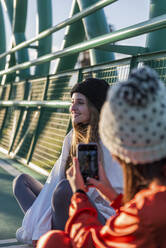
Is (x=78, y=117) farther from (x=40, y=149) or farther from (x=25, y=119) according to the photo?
(x=25, y=119)

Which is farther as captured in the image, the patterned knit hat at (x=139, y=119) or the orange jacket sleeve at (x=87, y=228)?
the orange jacket sleeve at (x=87, y=228)

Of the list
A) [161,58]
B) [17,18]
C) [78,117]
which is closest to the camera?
[78,117]

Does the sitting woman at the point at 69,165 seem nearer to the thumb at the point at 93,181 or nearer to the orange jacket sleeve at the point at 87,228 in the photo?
the thumb at the point at 93,181

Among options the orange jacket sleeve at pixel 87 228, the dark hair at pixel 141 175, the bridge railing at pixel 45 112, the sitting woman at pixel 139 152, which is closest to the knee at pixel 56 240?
the orange jacket sleeve at pixel 87 228

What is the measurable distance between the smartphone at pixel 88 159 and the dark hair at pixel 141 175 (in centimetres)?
51

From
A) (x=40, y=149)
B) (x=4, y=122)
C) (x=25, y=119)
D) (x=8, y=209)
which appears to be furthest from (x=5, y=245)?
(x=4, y=122)

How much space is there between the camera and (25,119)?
22.9ft

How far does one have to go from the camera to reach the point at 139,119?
115 centimetres

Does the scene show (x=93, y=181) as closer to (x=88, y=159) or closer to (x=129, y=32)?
(x=88, y=159)

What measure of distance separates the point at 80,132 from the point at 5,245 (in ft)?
2.97

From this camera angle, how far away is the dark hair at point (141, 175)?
3.96ft

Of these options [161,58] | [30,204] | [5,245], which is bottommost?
[5,245]

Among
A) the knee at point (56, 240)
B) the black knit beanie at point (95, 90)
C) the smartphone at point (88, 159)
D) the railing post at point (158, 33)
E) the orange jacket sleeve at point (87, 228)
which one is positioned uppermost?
the railing post at point (158, 33)

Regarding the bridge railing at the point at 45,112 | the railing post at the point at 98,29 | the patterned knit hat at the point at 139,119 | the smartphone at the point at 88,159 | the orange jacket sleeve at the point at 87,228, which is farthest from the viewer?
the railing post at the point at 98,29
